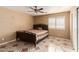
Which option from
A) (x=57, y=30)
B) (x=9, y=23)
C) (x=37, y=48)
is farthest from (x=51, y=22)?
(x=37, y=48)

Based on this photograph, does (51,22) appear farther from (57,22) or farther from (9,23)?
(9,23)

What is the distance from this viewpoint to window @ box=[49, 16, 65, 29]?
692 centimetres

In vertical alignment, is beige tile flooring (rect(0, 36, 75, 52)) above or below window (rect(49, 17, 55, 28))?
below

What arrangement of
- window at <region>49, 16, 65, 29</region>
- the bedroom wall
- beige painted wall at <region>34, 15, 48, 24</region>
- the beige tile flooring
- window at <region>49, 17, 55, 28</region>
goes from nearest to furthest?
the beige tile flooring < the bedroom wall < window at <region>49, 16, 65, 29</region> < window at <region>49, 17, 55, 28</region> < beige painted wall at <region>34, 15, 48, 24</region>

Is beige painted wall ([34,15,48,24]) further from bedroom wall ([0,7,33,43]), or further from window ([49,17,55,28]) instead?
bedroom wall ([0,7,33,43])

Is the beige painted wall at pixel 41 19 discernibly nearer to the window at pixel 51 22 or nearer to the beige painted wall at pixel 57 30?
the beige painted wall at pixel 57 30

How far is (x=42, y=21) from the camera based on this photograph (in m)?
8.00

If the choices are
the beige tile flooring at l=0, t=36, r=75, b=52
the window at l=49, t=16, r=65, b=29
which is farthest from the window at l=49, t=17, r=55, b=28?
the beige tile flooring at l=0, t=36, r=75, b=52

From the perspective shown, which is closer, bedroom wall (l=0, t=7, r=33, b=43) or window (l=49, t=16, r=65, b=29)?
bedroom wall (l=0, t=7, r=33, b=43)

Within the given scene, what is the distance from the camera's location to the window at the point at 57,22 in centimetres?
692
